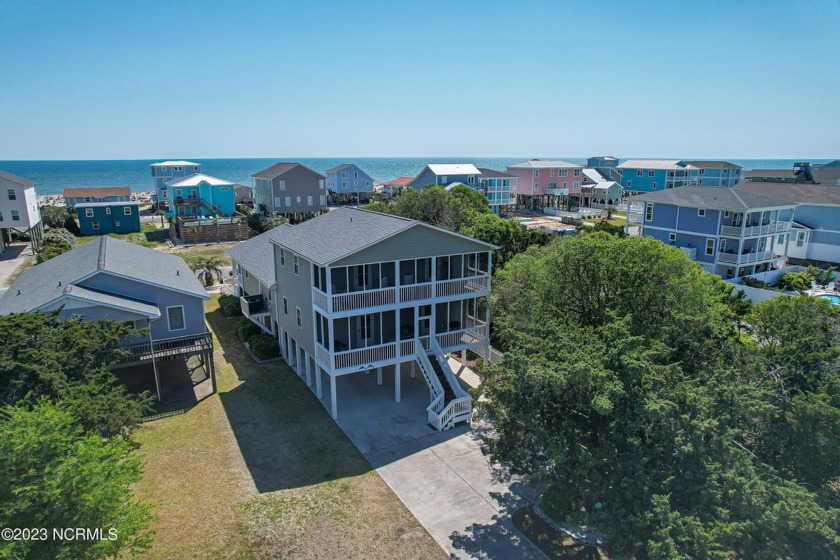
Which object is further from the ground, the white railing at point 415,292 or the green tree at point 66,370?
the white railing at point 415,292

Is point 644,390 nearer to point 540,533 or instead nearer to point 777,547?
point 777,547

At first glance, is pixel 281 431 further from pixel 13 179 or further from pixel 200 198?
pixel 200 198

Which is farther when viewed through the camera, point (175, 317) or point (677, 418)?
point (175, 317)

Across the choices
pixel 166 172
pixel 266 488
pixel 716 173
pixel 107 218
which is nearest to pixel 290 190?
pixel 107 218

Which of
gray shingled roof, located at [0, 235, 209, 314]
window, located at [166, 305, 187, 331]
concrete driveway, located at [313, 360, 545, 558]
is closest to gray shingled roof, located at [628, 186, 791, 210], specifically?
concrete driveway, located at [313, 360, 545, 558]

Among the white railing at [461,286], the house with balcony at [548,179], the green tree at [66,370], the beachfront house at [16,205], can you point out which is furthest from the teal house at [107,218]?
the house with balcony at [548,179]

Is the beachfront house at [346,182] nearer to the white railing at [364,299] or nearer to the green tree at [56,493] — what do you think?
the white railing at [364,299]
